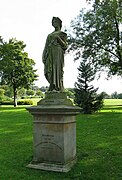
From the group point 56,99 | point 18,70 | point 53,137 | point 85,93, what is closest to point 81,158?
point 53,137

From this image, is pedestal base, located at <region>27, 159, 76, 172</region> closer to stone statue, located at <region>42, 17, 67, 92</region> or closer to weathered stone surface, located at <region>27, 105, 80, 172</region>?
weathered stone surface, located at <region>27, 105, 80, 172</region>

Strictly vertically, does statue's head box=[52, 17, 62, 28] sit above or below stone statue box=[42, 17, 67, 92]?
above

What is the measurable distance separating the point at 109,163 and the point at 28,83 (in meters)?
39.6

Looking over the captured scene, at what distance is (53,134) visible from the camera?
7.46 meters

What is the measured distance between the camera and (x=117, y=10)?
2558 cm

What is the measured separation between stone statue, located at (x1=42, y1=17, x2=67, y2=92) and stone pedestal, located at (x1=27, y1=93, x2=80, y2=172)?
0.45 m

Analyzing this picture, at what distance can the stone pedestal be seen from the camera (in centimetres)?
732

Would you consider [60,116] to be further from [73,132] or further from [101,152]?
[101,152]

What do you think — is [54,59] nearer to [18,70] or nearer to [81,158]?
[81,158]

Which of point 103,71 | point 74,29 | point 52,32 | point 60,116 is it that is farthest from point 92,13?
point 60,116

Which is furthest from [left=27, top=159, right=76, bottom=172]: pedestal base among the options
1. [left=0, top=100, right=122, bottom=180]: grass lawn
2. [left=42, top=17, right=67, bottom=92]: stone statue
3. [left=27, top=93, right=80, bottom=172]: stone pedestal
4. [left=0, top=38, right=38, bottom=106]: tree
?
[left=0, top=38, right=38, bottom=106]: tree

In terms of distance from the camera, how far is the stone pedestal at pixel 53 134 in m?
7.32

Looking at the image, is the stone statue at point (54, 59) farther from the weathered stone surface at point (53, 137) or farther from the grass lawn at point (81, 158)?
the grass lawn at point (81, 158)

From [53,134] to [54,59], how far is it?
2.16 m
